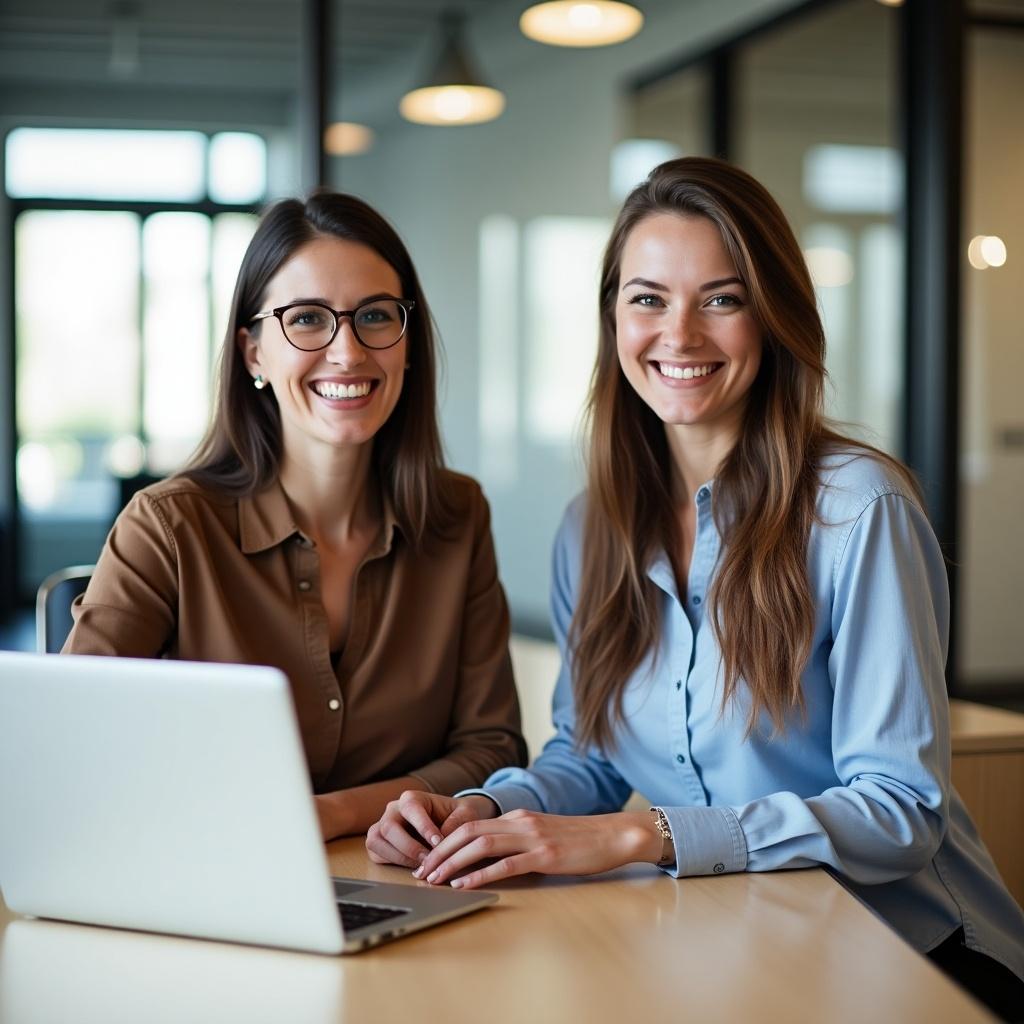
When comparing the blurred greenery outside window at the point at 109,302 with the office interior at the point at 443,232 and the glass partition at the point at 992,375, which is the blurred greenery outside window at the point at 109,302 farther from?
the glass partition at the point at 992,375

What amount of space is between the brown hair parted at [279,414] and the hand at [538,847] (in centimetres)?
67

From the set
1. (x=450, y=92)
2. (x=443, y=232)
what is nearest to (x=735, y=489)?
(x=443, y=232)

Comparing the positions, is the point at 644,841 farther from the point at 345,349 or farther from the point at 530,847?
the point at 345,349

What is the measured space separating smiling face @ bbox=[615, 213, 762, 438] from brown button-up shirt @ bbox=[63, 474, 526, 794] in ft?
1.41

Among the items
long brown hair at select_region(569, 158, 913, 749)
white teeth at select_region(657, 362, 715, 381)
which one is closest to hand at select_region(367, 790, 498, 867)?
long brown hair at select_region(569, 158, 913, 749)

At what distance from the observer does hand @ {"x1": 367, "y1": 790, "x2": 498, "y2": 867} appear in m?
1.46

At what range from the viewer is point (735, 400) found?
1801mm

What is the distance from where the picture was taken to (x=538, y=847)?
54.1 inches

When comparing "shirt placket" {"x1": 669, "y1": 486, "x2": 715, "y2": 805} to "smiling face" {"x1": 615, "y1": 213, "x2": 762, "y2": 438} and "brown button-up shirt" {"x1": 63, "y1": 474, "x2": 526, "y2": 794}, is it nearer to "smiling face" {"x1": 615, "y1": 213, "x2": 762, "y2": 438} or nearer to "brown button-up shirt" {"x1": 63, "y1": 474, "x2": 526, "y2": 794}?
"smiling face" {"x1": 615, "y1": 213, "x2": 762, "y2": 438}

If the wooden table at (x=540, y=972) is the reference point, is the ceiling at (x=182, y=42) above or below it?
above

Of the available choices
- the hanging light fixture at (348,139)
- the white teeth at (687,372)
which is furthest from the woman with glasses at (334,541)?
the hanging light fixture at (348,139)

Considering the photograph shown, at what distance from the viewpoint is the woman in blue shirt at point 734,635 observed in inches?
57.2

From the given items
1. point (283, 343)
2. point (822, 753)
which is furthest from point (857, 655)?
point (283, 343)

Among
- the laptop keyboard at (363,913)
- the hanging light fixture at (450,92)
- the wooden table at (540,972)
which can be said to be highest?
the hanging light fixture at (450,92)
